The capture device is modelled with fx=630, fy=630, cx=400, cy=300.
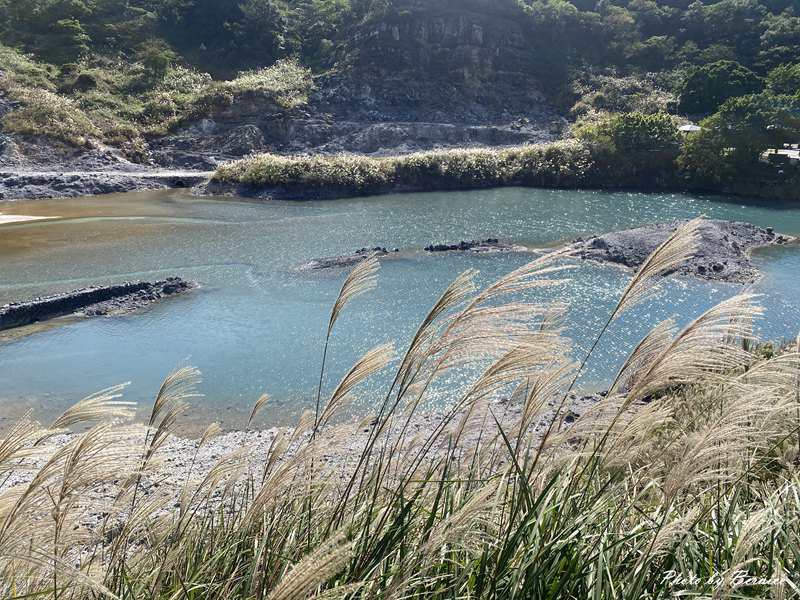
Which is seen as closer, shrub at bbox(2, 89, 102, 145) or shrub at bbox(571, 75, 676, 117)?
shrub at bbox(2, 89, 102, 145)

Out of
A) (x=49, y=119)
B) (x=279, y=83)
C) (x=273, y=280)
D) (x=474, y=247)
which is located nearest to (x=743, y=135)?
(x=474, y=247)

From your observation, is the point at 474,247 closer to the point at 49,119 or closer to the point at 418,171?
the point at 418,171

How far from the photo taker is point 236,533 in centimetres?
256

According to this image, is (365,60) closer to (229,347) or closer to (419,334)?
(229,347)

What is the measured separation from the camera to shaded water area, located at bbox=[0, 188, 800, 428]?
35.2ft

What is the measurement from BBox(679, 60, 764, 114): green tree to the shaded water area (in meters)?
12.5

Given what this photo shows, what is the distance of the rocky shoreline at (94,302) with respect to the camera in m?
13.4

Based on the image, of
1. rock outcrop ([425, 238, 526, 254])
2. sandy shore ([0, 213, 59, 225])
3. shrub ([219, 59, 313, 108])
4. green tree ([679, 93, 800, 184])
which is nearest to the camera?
rock outcrop ([425, 238, 526, 254])

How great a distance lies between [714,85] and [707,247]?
22.6 meters

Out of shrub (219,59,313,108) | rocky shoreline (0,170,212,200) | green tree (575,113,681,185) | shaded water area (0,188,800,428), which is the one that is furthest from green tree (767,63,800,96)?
rocky shoreline (0,170,212,200)

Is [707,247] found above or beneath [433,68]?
beneath

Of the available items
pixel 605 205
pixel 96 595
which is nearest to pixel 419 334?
pixel 96 595

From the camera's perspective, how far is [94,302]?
14.4 meters

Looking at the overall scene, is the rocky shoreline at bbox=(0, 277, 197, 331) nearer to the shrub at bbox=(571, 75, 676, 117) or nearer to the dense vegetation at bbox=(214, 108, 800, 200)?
the dense vegetation at bbox=(214, 108, 800, 200)
